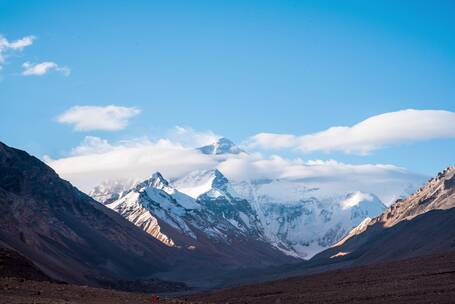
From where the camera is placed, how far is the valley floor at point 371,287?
188 feet

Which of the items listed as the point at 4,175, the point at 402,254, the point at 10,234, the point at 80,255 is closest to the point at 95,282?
the point at 10,234

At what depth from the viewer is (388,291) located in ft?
200

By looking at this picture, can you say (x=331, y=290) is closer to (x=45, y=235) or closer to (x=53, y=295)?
(x=53, y=295)

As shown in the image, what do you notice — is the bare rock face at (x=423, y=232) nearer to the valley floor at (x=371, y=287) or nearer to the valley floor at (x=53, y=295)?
the valley floor at (x=371, y=287)

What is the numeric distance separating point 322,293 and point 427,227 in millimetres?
95276

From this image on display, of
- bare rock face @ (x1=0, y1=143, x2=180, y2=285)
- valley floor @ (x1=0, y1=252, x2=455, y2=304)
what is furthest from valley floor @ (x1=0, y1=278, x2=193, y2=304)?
bare rock face @ (x1=0, y1=143, x2=180, y2=285)

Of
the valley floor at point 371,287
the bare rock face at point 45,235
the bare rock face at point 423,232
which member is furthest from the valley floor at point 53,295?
the bare rock face at point 423,232

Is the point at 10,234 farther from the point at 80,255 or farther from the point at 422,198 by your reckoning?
the point at 422,198

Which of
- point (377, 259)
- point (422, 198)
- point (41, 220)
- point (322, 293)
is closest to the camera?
point (322, 293)

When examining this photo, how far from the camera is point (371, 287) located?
2650 inches

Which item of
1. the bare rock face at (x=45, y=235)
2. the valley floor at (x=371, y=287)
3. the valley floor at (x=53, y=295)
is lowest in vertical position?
the valley floor at (x=371, y=287)

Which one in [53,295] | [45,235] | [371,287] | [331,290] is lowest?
[331,290]

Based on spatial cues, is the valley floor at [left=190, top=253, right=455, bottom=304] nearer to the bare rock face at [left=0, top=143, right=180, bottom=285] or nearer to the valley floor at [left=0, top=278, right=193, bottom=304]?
the valley floor at [left=0, top=278, right=193, bottom=304]

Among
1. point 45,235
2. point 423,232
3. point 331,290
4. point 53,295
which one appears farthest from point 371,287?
point 45,235
